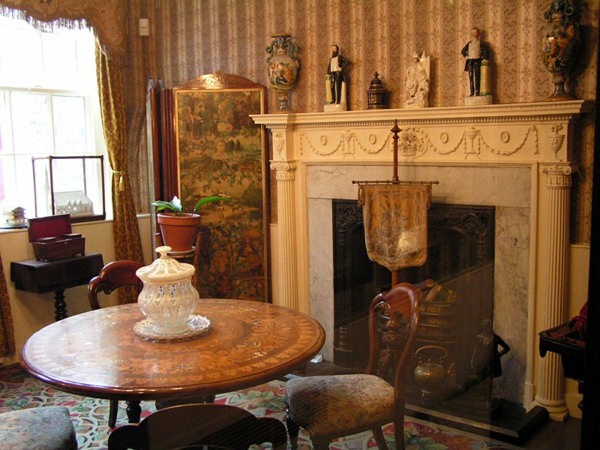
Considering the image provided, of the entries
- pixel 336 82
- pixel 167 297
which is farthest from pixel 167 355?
pixel 336 82

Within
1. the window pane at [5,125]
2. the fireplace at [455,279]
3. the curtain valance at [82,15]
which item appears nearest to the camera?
the fireplace at [455,279]

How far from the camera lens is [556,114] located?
3.01 meters

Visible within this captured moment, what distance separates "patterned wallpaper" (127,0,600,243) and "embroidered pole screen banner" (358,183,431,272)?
0.54m

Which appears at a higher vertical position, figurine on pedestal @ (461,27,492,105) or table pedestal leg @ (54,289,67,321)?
figurine on pedestal @ (461,27,492,105)

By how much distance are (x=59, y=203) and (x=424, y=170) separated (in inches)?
92.0

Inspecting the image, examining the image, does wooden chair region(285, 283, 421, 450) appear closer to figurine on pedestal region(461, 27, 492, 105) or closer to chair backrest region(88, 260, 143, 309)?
chair backrest region(88, 260, 143, 309)

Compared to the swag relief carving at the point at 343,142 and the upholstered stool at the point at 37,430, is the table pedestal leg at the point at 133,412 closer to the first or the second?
the upholstered stool at the point at 37,430

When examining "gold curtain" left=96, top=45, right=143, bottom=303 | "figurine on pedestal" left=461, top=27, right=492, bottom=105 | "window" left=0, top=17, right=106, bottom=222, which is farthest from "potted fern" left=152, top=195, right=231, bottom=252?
"figurine on pedestal" left=461, top=27, right=492, bottom=105

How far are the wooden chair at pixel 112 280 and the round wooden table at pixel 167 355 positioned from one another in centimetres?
32

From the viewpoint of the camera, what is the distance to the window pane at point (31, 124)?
162 inches

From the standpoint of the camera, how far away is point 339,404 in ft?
7.57

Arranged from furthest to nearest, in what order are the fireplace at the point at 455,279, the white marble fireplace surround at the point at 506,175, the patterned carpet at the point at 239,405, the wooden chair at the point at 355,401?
the fireplace at the point at 455,279, the white marble fireplace surround at the point at 506,175, the patterned carpet at the point at 239,405, the wooden chair at the point at 355,401

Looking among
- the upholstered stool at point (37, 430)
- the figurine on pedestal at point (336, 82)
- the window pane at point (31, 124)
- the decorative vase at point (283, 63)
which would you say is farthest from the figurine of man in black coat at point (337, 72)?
the upholstered stool at point (37, 430)

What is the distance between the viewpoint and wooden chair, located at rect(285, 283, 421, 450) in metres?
2.26
